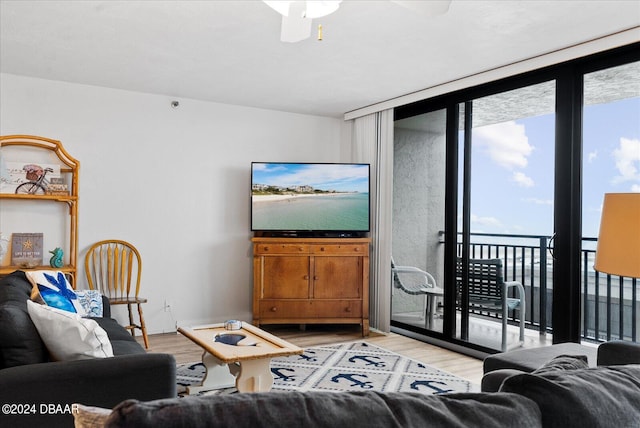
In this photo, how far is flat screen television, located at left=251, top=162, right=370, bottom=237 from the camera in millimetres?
5281

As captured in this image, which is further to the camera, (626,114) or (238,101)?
(238,101)

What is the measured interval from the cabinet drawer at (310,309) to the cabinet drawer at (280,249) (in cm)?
51

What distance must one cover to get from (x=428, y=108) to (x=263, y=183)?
1.89 meters

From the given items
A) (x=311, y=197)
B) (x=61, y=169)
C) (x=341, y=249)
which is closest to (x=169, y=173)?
(x=61, y=169)

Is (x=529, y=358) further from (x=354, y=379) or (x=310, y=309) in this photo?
(x=310, y=309)

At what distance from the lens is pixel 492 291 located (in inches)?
169

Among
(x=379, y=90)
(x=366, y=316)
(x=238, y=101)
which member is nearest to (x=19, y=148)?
(x=238, y=101)

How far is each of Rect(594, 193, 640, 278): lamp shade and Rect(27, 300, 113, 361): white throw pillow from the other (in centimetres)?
210

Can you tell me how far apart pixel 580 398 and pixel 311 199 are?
452cm

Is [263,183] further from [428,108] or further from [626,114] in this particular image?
[626,114]

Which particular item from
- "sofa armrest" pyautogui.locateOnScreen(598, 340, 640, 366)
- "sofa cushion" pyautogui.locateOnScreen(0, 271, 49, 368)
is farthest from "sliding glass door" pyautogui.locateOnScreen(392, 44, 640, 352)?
"sofa cushion" pyautogui.locateOnScreen(0, 271, 49, 368)

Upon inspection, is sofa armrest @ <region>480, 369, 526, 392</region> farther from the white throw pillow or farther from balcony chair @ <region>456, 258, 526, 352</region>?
balcony chair @ <region>456, 258, 526, 352</region>

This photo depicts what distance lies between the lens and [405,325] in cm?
522

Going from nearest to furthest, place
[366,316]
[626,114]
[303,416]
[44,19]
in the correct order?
[303,416] → [44,19] → [626,114] → [366,316]
